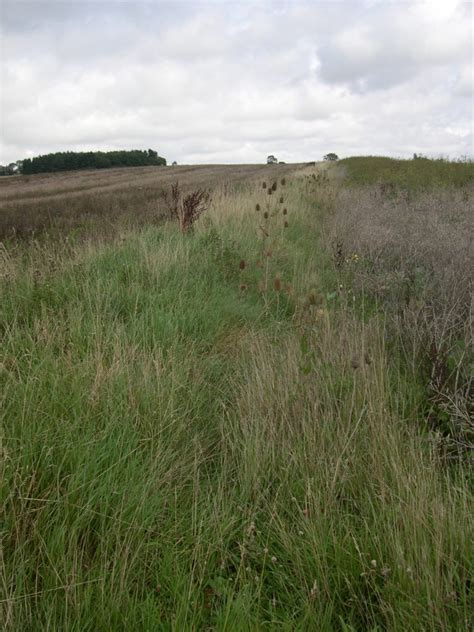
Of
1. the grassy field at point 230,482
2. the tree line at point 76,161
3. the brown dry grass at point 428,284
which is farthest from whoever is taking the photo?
the tree line at point 76,161

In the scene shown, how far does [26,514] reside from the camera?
1.57 m

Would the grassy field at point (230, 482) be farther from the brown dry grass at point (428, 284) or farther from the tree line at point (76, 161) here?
the tree line at point (76, 161)

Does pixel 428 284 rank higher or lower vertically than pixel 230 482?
higher

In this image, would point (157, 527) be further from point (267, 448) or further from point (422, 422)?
point (422, 422)

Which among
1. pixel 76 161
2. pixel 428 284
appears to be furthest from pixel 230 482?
pixel 76 161

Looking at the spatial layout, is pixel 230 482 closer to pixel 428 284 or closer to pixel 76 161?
pixel 428 284

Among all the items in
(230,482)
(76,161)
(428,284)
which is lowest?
(230,482)

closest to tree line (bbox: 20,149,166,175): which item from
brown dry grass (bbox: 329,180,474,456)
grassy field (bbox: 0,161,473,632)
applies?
brown dry grass (bbox: 329,180,474,456)

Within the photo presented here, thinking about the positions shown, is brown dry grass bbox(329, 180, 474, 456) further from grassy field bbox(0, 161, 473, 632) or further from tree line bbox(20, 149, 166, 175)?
tree line bbox(20, 149, 166, 175)

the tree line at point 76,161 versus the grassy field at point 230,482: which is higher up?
the tree line at point 76,161

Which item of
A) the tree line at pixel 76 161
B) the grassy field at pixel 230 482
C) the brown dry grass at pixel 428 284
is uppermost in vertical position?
the tree line at pixel 76 161

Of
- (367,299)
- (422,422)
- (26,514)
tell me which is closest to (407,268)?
(367,299)

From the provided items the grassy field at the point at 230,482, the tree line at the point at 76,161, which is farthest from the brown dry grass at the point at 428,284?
the tree line at the point at 76,161

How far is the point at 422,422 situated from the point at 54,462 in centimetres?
187
